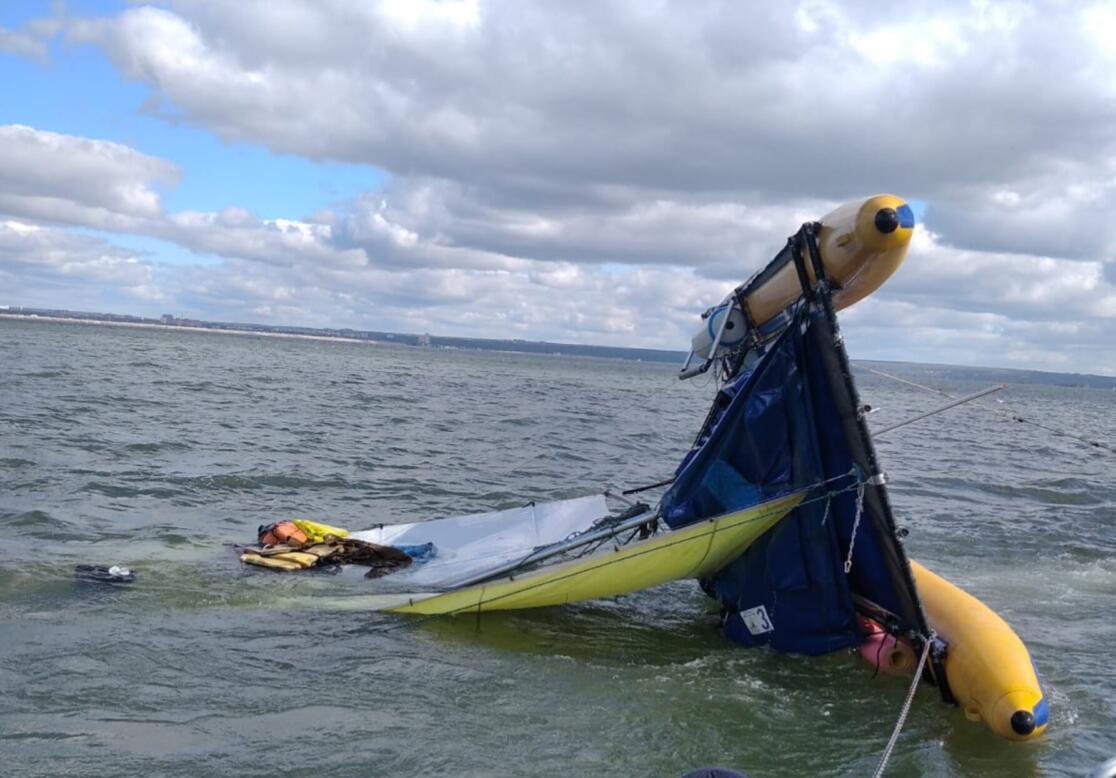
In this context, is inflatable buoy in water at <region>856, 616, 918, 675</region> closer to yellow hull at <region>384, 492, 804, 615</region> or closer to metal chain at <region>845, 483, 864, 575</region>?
metal chain at <region>845, 483, 864, 575</region>

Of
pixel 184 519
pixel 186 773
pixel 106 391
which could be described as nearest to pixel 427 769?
pixel 186 773

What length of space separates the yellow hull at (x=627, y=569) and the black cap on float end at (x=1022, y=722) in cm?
268

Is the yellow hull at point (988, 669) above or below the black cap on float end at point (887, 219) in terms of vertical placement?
below

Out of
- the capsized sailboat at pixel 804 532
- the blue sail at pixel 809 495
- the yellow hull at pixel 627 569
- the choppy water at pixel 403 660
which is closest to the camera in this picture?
the choppy water at pixel 403 660

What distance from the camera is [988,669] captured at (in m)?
7.73

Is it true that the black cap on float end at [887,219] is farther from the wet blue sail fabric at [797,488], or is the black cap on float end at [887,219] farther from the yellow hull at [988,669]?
the yellow hull at [988,669]

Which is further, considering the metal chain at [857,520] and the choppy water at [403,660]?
the metal chain at [857,520]

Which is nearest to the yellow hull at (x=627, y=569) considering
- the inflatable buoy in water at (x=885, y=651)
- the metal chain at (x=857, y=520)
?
the metal chain at (x=857, y=520)

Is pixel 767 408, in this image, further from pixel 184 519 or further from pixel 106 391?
pixel 106 391

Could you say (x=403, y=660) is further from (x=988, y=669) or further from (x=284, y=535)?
(x=988, y=669)

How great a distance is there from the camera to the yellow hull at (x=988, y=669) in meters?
7.32

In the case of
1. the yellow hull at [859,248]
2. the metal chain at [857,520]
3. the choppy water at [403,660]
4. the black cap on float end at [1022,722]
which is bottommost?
the choppy water at [403,660]

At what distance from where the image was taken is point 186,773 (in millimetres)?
6336

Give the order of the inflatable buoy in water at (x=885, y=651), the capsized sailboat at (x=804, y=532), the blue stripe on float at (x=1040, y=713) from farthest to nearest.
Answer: the inflatable buoy in water at (x=885, y=651) < the capsized sailboat at (x=804, y=532) < the blue stripe on float at (x=1040, y=713)
